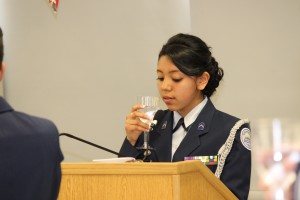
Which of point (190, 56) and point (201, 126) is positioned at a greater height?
point (190, 56)

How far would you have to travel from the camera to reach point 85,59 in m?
3.49

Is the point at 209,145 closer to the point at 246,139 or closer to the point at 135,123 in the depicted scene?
the point at 246,139

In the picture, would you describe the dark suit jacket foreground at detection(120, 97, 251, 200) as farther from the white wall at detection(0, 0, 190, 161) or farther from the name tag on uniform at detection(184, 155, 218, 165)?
the white wall at detection(0, 0, 190, 161)

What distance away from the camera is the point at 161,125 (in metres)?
2.26

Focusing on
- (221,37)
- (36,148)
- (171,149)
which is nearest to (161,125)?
(171,149)

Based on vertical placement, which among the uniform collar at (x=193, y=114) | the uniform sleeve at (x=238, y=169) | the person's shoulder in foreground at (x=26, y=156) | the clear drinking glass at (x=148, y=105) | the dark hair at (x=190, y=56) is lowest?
the uniform sleeve at (x=238, y=169)

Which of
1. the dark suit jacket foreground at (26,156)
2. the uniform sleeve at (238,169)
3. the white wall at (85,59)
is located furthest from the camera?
the white wall at (85,59)

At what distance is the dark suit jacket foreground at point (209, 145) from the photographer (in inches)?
76.5

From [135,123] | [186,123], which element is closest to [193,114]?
[186,123]

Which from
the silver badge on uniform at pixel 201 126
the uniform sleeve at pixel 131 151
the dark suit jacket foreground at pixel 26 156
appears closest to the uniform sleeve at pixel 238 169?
the silver badge on uniform at pixel 201 126

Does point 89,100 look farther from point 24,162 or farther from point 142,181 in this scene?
point 24,162

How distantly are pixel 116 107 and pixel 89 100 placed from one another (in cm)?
20

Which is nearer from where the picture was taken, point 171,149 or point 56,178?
point 56,178

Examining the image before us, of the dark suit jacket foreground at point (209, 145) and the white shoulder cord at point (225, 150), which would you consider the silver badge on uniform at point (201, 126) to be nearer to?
the dark suit jacket foreground at point (209, 145)
